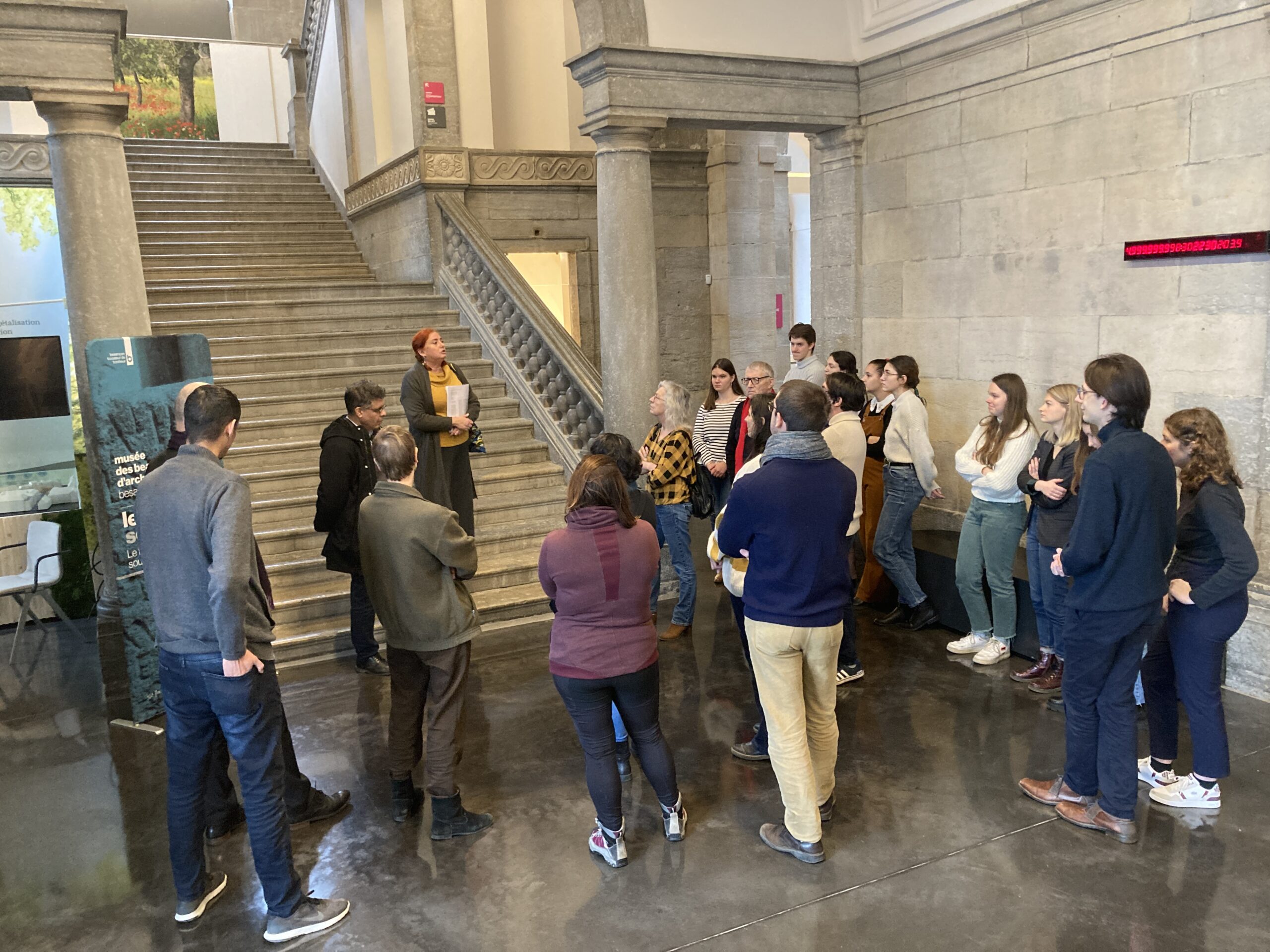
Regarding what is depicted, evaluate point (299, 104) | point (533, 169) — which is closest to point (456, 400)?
point (533, 169)

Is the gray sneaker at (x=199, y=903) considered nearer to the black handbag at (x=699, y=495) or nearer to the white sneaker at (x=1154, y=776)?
the black handbag at (x=699, y=495)

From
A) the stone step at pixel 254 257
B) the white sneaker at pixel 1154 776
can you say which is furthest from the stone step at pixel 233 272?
the white sneaker at pixel 1154 776

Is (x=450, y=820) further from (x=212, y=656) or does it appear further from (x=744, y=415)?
(x=744, y=415)

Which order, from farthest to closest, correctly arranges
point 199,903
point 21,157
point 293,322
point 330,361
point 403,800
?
point 293,322
point 330,361
point 21,157
point 403,800
point 199,903

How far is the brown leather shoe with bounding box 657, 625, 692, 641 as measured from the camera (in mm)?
6496

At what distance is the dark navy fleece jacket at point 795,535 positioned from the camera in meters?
3.64

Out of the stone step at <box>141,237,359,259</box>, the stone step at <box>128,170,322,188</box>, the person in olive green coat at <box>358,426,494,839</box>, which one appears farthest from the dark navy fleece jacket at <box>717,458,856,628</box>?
the stone step at <box>128,170,322,188</box>

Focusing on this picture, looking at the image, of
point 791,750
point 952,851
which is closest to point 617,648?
point 791,750

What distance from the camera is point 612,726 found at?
3.80 meters

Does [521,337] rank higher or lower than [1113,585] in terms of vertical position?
higher

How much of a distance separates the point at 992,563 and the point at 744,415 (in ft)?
5.70

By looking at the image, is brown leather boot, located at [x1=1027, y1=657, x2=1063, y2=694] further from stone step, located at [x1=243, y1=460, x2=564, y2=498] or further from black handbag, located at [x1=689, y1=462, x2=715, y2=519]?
stone step, located at [x1=243, y1=460, x2=564, y2=498]

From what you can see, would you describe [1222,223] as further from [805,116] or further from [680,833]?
[680,833]

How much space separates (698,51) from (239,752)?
5.85 meters
